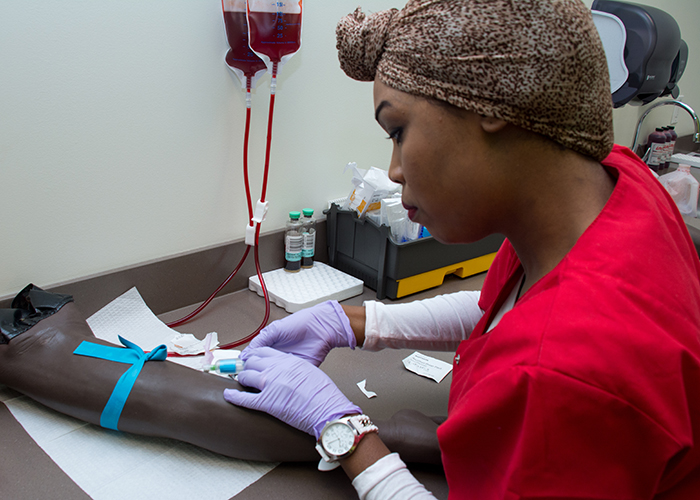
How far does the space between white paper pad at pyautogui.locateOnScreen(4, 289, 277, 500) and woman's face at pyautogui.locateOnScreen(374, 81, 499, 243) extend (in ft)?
1.69

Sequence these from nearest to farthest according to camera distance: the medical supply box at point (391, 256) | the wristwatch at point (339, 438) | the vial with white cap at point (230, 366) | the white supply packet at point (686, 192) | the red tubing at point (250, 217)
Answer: the wristwatch at point (339, 438) < the vial with white cap at point (230, 366) < the red tubing at point (250, 217) < the medical supply box at point (391, 256) < the white supply packet at point (686, 192)

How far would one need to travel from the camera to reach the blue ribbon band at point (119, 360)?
0.81 meters

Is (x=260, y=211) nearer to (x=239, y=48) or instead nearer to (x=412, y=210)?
(x=239, y=48)

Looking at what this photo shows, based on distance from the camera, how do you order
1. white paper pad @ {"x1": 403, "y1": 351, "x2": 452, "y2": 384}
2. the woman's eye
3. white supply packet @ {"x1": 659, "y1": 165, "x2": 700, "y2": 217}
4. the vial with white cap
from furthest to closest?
white supply packet @ {"x1": 659, "y1": 165, "x2": 700, "y2": 217} → white paper pad @ {"x1": 403, "y1": 351, "x2": 452, "y2": 384} → the vial with white cap → the woman's eye

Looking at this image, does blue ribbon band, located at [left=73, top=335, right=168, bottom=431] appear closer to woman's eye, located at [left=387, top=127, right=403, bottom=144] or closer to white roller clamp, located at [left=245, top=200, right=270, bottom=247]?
white roller clamp, located at [left=245, top=200, right=270, bottom=247]

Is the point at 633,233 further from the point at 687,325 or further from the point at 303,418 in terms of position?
the point at 303,418

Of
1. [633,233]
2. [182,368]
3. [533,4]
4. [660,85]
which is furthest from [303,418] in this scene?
[660,85]

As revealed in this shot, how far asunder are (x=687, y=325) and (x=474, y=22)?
39cm

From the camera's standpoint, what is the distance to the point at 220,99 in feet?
3.89

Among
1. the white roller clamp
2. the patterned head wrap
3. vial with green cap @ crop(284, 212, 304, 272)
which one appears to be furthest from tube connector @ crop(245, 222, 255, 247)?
Answer: the patterned head wrap

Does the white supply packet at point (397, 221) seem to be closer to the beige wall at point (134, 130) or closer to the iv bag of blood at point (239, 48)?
the beige wall at point (134, 130)

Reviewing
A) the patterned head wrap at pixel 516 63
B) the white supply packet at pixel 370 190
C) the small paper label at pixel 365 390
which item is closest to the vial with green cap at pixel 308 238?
the white supply packet at pixel 370 190

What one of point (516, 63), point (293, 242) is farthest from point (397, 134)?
point (293, 242)

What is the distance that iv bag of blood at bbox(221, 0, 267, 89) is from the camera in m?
1.10
